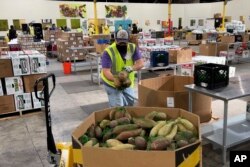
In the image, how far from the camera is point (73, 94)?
6.16 meters

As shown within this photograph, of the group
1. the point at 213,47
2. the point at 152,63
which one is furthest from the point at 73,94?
the point at 213,47

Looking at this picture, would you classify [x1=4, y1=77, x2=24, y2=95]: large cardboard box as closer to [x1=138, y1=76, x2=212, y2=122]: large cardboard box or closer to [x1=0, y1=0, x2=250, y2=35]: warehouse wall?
[x1=138, y1=76, x2=212, y2=122]: large cardboard box

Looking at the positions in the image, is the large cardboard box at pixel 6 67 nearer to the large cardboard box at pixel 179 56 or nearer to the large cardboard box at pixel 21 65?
the large cardboard box at pixel 21 65

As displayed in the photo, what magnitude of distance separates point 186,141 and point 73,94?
502 centimetres

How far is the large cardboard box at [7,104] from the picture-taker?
4.55m

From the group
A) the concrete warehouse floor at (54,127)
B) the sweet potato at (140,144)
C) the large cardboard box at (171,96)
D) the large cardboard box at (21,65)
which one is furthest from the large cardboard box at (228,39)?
the sweet potato at (140,144)

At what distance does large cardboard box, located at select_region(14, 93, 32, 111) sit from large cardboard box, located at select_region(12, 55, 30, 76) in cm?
39

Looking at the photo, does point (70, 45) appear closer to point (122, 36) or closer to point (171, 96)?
point (122, 36)

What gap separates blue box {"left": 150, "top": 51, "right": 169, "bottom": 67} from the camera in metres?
5.28

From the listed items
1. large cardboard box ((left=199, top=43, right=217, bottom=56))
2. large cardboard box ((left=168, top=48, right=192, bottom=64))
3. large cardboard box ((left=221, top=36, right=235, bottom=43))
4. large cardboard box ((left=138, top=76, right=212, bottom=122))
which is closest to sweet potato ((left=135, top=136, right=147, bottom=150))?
large cardboard box ((left=138, top=76, right=212, bottom=122))

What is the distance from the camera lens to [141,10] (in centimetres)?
1916

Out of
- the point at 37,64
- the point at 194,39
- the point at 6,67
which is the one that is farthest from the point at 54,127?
the point at 194,39

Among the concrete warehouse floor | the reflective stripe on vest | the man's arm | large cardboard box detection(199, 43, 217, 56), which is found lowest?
the concrete warehouse floor

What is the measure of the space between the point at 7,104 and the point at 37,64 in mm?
870
